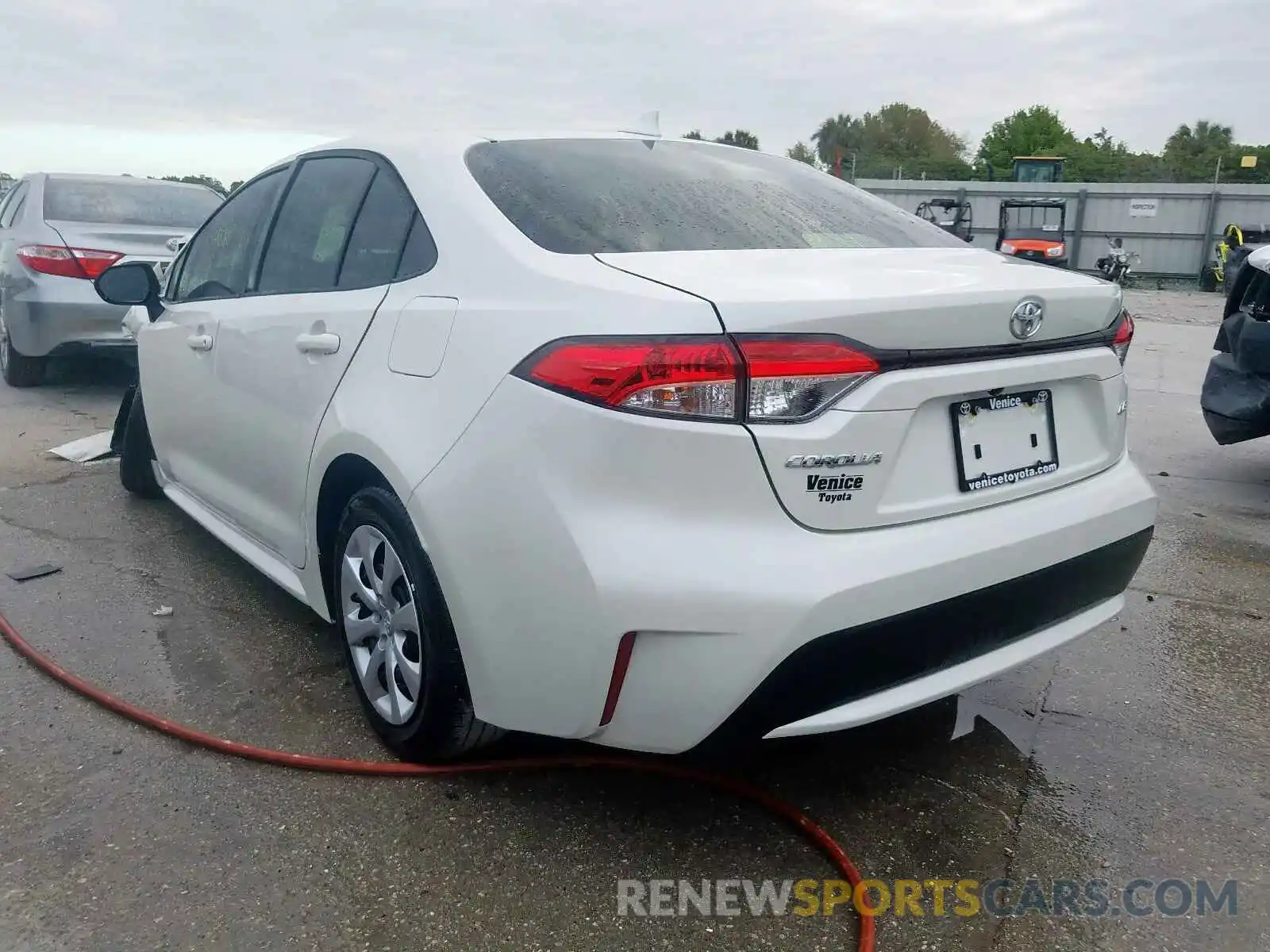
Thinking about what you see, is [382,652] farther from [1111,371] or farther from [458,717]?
[1111,371]

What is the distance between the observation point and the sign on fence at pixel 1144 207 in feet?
87.9

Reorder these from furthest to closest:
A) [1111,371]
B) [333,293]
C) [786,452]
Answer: [333,293]
[1111,371]
[786,452]

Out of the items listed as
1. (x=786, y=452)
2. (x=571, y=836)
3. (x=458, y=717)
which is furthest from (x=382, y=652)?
(x=786, y=452)

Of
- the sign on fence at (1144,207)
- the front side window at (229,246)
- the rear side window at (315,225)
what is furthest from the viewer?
the sign on fence at (1144,207)

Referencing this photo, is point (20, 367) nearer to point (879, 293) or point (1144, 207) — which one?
point (879, 293)

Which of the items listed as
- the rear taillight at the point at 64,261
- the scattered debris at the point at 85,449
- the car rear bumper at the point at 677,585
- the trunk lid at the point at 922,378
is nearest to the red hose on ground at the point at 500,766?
the car rear bumper at the point at 677,585

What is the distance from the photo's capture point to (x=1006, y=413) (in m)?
2.26

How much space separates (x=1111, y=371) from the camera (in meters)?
2.52

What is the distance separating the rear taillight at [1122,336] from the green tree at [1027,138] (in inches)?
2892

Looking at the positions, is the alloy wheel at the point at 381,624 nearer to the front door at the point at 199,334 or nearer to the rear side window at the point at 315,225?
the rear side window at the point at 315,225

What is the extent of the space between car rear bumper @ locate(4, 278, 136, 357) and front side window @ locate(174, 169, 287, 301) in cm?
359

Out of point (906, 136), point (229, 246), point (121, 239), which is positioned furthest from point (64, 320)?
point (906, 136)

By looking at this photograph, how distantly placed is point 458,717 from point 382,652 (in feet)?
1.01

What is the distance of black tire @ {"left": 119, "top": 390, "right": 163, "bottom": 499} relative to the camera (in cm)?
Answer: 465
